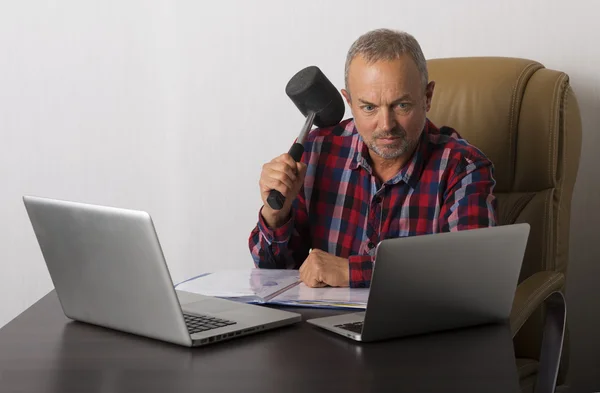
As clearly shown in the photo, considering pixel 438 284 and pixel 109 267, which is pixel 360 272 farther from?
pixel 109 267

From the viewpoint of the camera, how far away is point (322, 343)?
125 centimetres

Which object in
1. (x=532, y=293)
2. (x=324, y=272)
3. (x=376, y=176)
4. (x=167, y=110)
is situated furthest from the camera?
(x=167, y=110)

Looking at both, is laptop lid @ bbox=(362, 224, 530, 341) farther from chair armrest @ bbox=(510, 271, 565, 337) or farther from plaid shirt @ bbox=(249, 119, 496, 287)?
plaid shirt @ bbox=(249, 119, 496, 287)

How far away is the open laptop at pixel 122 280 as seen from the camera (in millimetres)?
1190

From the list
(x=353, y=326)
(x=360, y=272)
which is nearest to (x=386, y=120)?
(x=360, y=272)

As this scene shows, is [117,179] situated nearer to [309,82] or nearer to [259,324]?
[309,82]

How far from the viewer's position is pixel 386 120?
189 cm

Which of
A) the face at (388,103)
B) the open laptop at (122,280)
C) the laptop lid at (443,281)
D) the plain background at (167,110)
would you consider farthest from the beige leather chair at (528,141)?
the open laptop at (122,280)

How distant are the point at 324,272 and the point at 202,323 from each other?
15.1 inches

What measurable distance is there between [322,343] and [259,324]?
112 mm

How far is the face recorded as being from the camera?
→ 6.20 ft

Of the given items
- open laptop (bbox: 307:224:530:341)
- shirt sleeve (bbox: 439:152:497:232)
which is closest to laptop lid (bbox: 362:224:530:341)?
open laptop (bbox: 307:224:530:341)

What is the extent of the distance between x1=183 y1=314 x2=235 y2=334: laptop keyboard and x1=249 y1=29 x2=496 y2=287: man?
540 mm


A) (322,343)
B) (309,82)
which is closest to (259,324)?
(322,343)
